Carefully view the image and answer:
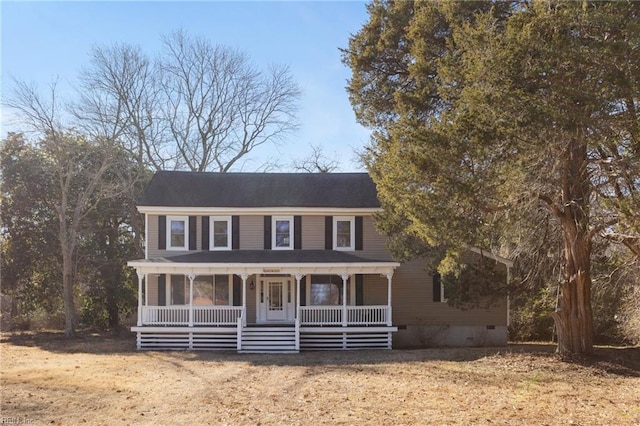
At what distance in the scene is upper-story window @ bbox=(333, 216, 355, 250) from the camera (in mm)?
21828

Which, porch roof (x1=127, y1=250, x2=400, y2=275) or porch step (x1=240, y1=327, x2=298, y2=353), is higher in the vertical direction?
porch roof (x1=127, y1=250, x2=400, y2=275)

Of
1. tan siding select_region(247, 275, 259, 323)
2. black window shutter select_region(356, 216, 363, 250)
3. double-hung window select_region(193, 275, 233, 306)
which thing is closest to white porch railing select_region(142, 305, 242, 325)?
double-hung window select_region(193, 275, 233, 306)

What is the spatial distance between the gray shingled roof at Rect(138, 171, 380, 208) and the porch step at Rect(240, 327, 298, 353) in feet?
15.9

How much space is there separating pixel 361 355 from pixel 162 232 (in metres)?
9.09

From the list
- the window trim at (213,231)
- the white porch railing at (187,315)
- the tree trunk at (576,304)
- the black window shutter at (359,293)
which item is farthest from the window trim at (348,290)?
the tree trunk at (576,304)

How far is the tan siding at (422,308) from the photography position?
70.6 ft

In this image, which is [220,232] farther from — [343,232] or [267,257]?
[343,232]

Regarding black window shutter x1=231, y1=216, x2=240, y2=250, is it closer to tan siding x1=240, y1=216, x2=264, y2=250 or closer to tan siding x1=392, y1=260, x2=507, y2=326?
tan siding x1=240, y1=216, x2=264, y2=250

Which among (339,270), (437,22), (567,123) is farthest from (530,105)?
(339,270)

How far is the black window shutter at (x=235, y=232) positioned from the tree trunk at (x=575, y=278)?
11605 millimetres

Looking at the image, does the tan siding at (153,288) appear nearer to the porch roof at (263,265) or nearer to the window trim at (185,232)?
the window trim at (185,232)

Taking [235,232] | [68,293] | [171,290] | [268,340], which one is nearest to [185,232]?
[235,232]

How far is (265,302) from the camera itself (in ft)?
70.6

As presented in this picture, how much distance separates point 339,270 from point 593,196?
8.85 m
